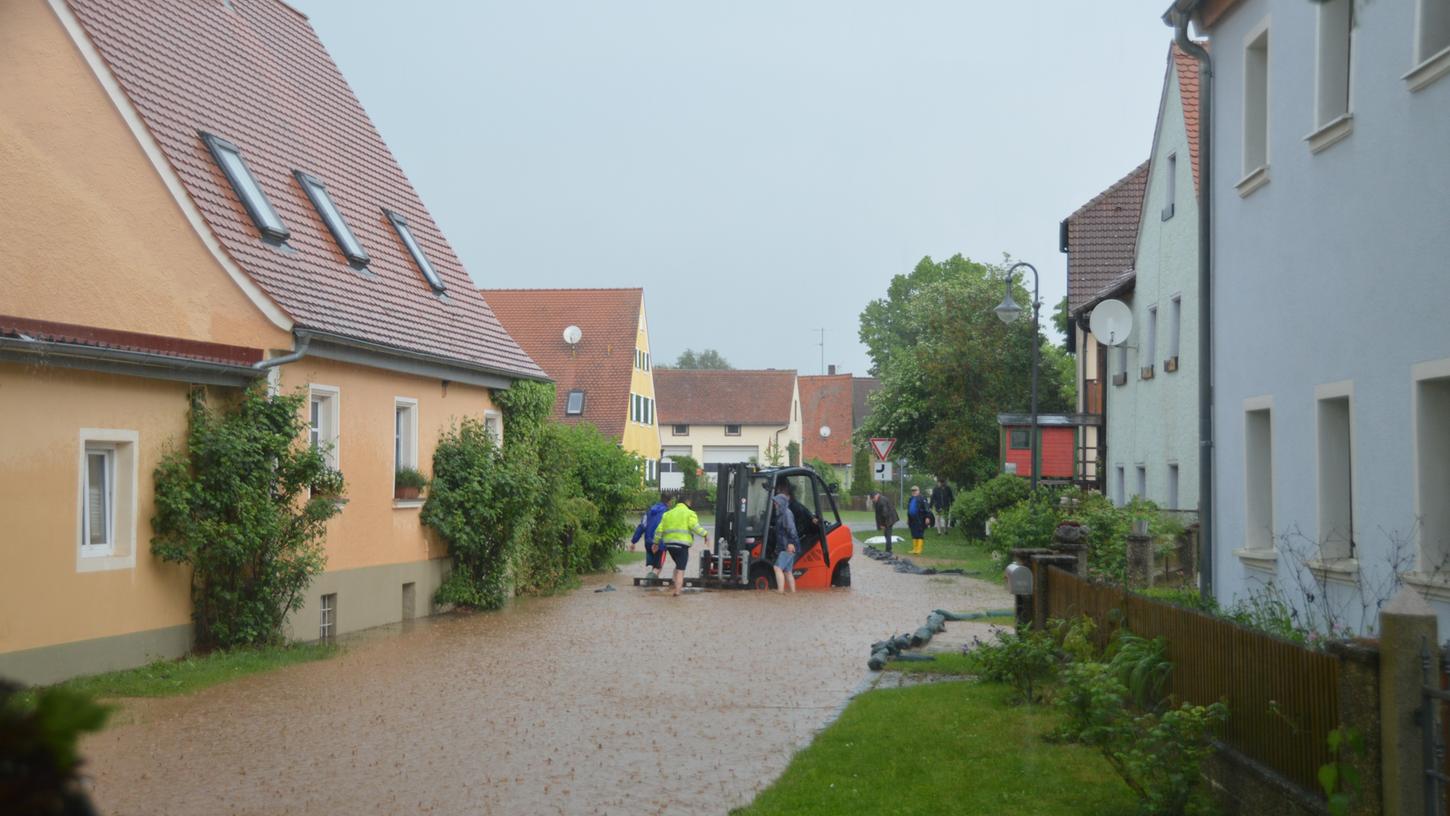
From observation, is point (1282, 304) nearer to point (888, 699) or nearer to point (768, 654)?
point (888, 699)

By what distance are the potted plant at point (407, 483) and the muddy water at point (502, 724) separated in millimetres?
1864

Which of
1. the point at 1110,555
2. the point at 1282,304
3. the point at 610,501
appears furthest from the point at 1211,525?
the point at 610,501

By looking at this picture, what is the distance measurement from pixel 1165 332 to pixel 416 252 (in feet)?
44.6

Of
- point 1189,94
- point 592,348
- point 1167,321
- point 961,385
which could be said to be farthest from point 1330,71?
point 592,348

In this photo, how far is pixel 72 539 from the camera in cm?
1336

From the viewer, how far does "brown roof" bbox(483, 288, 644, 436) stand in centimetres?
6594

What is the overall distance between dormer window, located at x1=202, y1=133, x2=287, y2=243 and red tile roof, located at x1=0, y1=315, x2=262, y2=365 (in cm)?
239

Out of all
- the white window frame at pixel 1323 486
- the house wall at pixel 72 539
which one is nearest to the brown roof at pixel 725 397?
the house wall at pixel 72 539

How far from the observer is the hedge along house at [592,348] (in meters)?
65.9

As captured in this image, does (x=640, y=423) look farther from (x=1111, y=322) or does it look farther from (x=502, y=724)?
(x=502, y=724)

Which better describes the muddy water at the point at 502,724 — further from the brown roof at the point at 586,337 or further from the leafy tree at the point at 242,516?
the brown roof at the point at 586,337

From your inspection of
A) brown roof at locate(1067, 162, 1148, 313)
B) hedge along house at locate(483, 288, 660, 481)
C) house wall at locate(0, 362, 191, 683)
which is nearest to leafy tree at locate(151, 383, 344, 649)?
house wall at locate(0, 362, 191, 683)

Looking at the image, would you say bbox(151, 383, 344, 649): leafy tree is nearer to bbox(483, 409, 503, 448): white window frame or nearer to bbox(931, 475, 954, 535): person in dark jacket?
bbox(483, 409, 503, 448): white window frame

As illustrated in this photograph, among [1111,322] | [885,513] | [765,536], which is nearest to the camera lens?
[1111,322]
